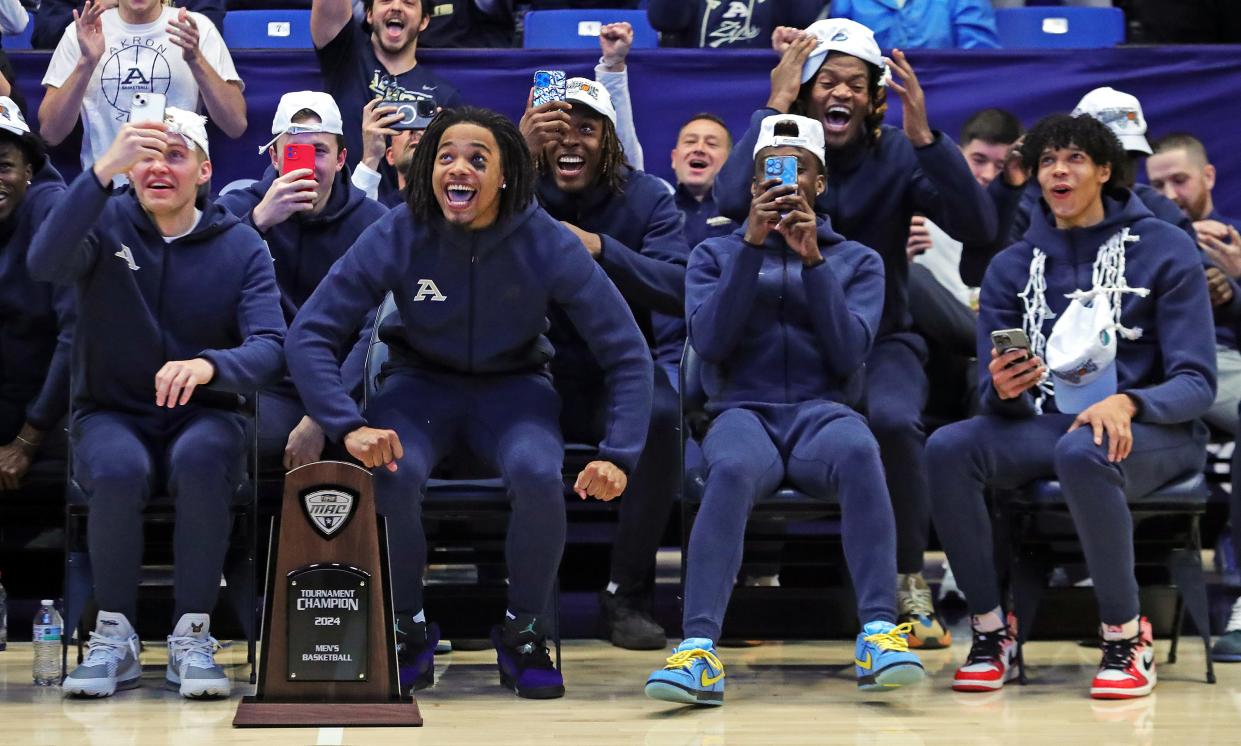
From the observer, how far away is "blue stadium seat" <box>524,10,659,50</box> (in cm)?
644

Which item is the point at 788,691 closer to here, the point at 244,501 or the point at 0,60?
the point at 244,501

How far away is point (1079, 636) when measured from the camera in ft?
16.7

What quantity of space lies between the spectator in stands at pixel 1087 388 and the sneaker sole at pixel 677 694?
0.73 m

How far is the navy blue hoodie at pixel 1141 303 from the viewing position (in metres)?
4.39

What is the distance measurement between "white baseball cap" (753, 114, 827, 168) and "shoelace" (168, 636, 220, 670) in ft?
6.24

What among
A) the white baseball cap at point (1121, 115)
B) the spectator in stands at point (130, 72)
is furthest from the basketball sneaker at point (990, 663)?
the spectator in stands at point (130, 72)

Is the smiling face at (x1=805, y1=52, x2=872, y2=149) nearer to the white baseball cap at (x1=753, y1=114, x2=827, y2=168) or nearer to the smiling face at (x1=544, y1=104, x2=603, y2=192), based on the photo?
the white baseball cap at (x1=753, y1=114, x2=827, y2=168)

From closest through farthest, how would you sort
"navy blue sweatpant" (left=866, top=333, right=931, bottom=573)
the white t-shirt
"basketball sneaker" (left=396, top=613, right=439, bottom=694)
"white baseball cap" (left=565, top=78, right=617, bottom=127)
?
"basketball sneaker" (left=396, top=613, right=439, bottom=694) < "navy blue sweatpant" (left=866, top=333, right=931, bottom=573) < "white baseball cap" (left=565, top=78, right=617, bottom=127) < the white t-shirt

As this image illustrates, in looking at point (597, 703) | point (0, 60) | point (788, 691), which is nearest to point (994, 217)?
point (788, 691)

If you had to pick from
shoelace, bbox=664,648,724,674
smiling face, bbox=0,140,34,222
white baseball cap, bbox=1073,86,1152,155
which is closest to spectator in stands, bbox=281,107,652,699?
shoelace, bbox=664,648,724,674

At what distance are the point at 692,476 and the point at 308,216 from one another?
1450 millimetres

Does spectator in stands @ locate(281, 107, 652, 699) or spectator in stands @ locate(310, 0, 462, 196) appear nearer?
spectator in stands @ locate(281, 107, 652, 699)

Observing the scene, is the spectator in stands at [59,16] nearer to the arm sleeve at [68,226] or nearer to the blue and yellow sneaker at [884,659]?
the arm sleeve at [68,226]

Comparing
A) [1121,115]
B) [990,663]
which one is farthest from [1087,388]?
[1121,115]
